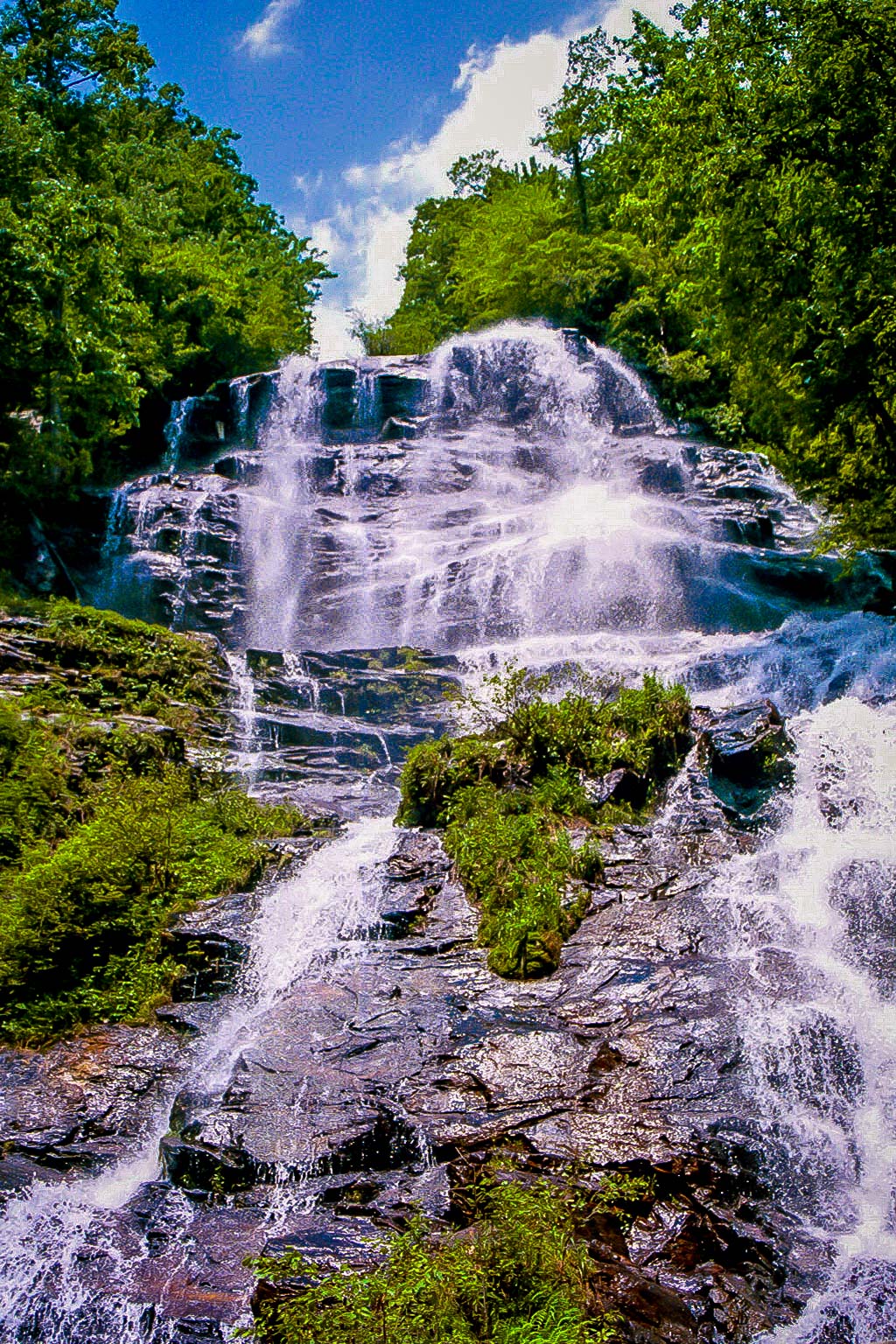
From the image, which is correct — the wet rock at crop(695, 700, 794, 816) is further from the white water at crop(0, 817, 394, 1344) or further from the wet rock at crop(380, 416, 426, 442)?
the wet rock at crop(380, 416, 426, 442)

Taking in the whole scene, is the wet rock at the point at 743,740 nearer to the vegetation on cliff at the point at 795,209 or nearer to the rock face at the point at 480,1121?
the rock face at the point at 480,1121

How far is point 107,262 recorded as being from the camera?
18422mm

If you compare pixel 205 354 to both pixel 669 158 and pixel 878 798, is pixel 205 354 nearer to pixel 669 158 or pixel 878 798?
pixel 669 158

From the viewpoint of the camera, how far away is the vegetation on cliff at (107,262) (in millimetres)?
17000

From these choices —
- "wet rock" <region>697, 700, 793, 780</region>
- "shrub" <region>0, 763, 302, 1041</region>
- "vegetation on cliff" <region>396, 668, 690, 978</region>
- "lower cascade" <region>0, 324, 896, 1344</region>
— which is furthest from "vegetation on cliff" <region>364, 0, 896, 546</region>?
"shrub" <region>0, 763, 302, 1041</region>

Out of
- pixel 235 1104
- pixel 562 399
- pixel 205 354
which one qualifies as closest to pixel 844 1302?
pixel 235 1104

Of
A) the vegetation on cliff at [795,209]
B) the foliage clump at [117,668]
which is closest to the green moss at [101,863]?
the foliage clump at [117,668]

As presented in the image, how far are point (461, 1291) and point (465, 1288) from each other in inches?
1.1

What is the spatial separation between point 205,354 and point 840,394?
66.7 feet

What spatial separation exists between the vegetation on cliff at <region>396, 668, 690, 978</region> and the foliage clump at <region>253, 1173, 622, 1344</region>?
11.7 feet

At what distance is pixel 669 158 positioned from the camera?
523 inches

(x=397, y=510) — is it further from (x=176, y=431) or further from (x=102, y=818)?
(x=102, y=818)

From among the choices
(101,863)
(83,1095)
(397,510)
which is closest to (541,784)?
(101,863)

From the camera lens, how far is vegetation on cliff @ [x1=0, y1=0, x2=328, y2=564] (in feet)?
55.8
